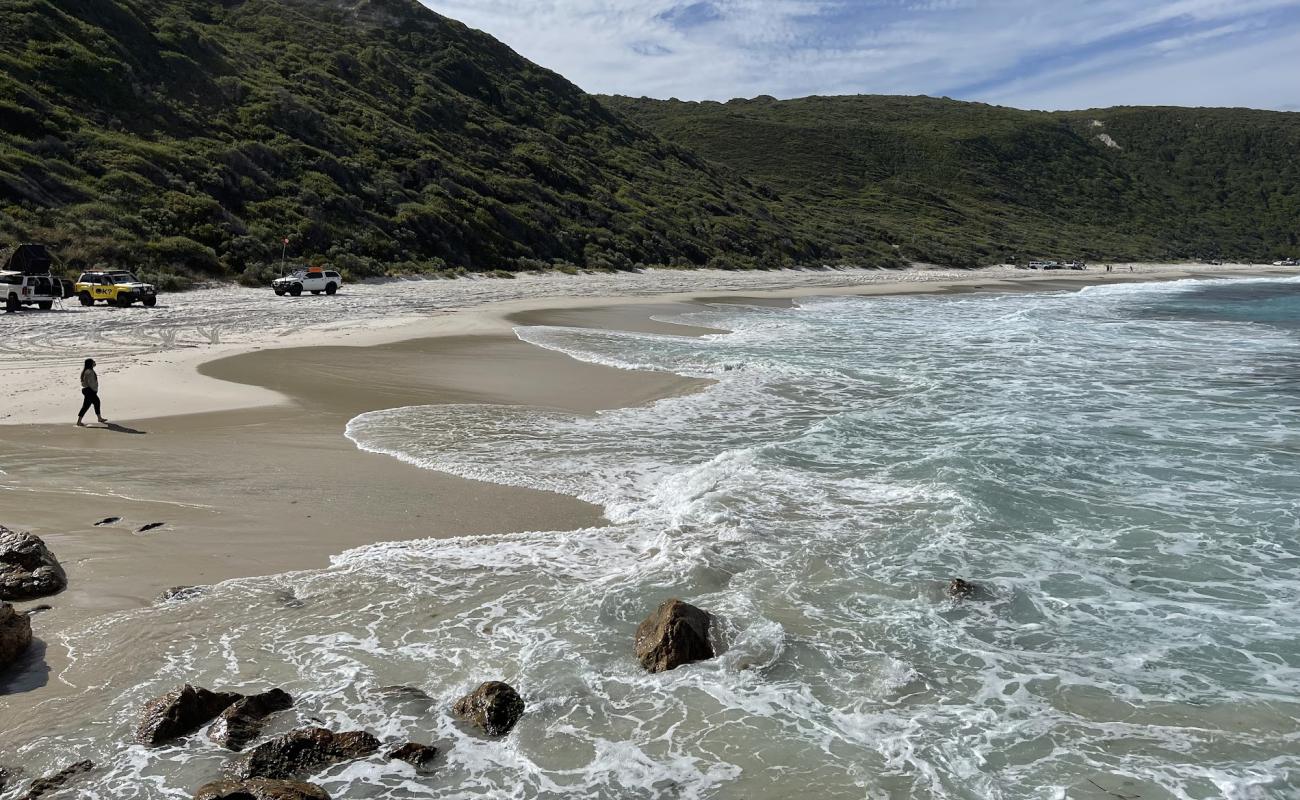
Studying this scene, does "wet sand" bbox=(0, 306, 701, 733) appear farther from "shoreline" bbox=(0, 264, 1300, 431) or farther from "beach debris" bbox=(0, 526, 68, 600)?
"shoreline" bbox=(0, 264, 1300, 431)

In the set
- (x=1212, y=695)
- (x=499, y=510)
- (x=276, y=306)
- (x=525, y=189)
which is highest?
(x=525, y=189)

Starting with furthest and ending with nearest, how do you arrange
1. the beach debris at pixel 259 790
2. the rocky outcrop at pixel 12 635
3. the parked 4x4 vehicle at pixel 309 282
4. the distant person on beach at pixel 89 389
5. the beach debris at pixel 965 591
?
1. the parked 4x4 vehicle at pixel 309 282
2. the distant person on beach at pixel 89 389
3. the beach debris at pixel 965 591
4. the rocky outcrop at pixel 12 635
5. the beach debris at pixel 259 790

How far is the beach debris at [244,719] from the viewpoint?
494 cm

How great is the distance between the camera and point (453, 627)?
657 cm

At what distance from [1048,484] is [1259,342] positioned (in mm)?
22193

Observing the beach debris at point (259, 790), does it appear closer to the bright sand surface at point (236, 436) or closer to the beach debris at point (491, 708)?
the beach debris at point (491, 708)

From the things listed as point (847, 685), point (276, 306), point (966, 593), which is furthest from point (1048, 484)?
point (276, 306)

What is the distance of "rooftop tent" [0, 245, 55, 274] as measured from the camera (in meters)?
26.4

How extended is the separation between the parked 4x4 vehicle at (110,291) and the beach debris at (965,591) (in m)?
26.3

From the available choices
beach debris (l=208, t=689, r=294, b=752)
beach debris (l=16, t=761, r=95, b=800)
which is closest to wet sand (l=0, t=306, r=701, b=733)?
beach debris (l=16, t=761, r=95, b=800)

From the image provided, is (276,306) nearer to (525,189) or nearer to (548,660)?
(548,660)

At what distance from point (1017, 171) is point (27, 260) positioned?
135 metres

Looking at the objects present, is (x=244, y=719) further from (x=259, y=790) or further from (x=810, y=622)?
(x=810, y=622)

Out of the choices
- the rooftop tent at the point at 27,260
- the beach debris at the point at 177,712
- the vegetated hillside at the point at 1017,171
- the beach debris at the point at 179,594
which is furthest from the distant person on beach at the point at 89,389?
the vegetated hillside at the point at 1017,171
